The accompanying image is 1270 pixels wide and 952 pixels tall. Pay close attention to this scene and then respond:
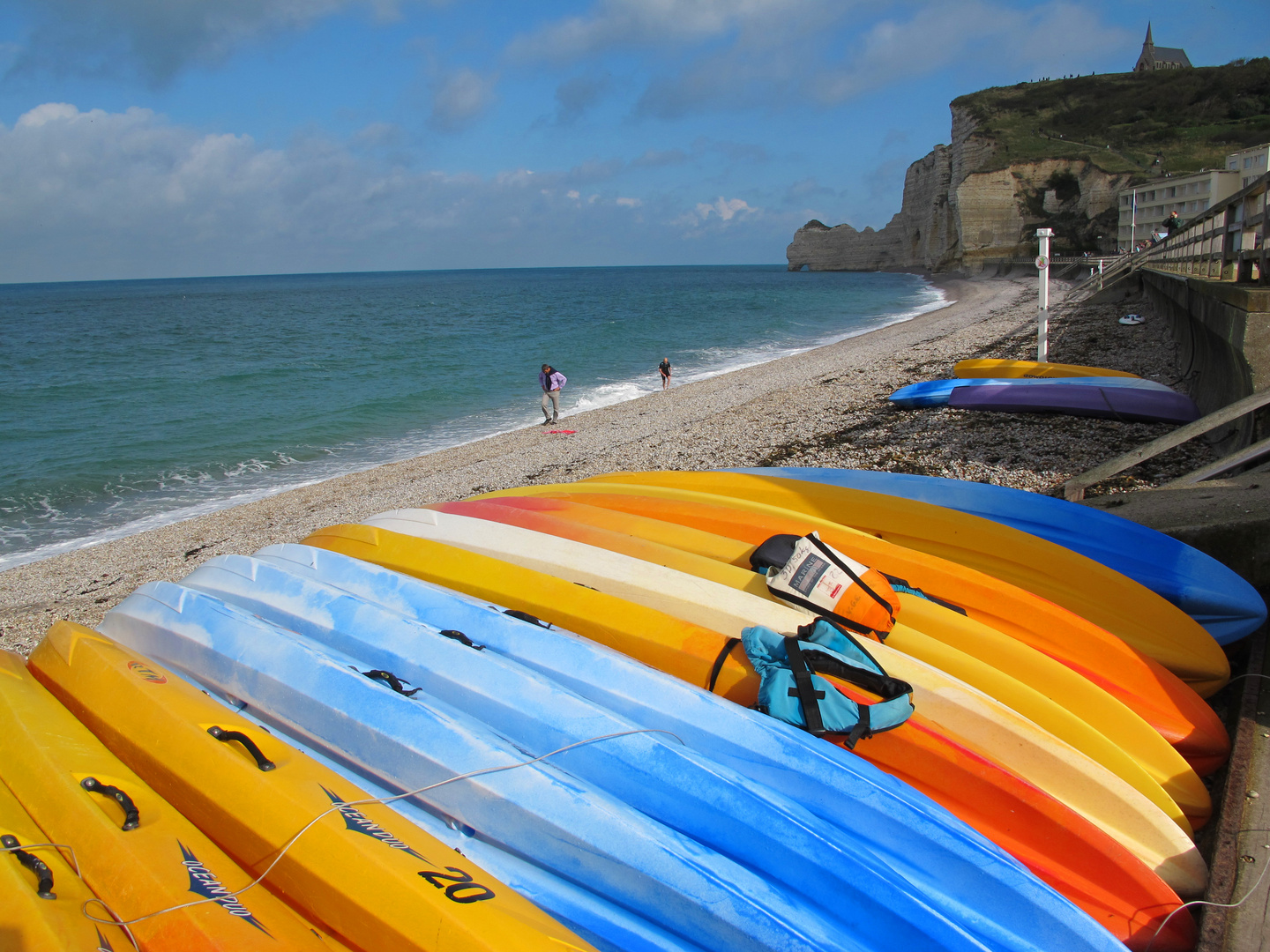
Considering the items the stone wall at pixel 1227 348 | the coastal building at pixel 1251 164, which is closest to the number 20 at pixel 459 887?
the stone wall at pixel 1227 348

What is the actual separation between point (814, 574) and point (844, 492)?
1.88 metres

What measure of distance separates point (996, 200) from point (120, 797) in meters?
58.7

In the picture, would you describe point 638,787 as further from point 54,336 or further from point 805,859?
point 54,336

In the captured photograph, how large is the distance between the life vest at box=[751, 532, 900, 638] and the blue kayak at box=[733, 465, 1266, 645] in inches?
61.1

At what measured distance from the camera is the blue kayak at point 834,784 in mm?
2156

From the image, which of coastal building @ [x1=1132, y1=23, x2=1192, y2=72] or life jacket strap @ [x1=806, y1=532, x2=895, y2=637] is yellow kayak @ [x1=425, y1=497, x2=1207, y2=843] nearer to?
life jacket strap @ [x1=806, y1=532, x2=895, y2=637]

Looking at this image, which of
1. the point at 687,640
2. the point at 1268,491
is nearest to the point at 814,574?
the point at 687,640

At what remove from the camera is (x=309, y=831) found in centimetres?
223

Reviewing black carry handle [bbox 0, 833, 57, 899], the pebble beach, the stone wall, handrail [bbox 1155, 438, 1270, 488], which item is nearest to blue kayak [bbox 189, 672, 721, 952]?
black carry handle [bbox 0, 833, 57, 899]

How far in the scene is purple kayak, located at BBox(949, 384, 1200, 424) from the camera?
7.54 m

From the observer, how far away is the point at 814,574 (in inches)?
133

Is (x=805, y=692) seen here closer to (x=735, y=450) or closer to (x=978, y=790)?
(x=978, y=790)

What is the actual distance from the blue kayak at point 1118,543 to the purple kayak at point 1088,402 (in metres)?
3.74

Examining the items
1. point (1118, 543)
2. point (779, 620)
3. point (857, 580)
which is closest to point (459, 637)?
point (779, 620)
